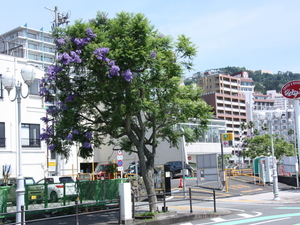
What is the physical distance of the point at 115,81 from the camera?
46.3ft

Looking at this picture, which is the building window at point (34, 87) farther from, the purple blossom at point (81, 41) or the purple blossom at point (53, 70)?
the purple blossom at point (81, 41)

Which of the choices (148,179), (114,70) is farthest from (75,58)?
(148,179)

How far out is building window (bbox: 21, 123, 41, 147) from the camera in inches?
1309

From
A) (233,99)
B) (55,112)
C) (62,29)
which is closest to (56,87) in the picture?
(55,112)

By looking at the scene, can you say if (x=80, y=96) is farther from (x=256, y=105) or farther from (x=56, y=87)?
(x=256, y=105)

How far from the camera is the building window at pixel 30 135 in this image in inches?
1309

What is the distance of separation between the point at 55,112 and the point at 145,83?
3830 mm

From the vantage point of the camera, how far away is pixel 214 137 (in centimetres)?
6538

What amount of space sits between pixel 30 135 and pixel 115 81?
22015 millimetres

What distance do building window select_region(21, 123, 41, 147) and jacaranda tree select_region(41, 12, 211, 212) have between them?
58.8 feet

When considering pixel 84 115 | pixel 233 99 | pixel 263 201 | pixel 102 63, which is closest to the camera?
pixel 102 63

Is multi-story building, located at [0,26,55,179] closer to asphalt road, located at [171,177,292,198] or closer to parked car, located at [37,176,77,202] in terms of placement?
asphalt road, located at [171,177,292,198]

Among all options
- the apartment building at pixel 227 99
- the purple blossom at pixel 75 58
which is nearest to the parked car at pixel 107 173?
the purple blossom at pixel 75 58

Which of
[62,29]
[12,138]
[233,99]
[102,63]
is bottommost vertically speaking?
[12,138]
